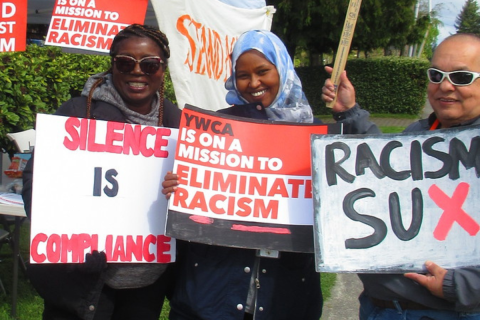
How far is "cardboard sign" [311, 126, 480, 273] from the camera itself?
6.18 ft

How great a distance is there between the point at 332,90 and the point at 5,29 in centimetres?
325

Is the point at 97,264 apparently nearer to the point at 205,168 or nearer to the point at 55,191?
the point at 55,191

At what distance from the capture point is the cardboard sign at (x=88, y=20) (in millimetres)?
5203

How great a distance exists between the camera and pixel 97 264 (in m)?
2.18

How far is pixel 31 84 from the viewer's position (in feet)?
15.2

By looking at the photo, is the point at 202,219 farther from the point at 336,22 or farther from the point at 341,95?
the point at 336,22

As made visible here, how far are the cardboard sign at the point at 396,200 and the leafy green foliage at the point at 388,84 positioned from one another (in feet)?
53.8

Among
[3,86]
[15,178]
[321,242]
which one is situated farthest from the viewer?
[3,86]

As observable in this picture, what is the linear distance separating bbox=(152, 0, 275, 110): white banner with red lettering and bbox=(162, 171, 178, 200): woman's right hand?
2321 mm

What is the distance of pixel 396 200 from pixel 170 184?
82 cm

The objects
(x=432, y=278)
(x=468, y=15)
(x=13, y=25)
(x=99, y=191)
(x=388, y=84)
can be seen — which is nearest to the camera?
(x=432, y=278)

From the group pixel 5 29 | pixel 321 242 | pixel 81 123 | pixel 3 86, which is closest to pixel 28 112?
pixel 3 86

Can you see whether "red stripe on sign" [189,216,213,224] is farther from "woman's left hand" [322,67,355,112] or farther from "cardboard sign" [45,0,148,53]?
"cardboard sign" [45,0,148,53]

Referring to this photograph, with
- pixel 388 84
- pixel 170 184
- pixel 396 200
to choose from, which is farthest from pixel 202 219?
pixel 388 84
